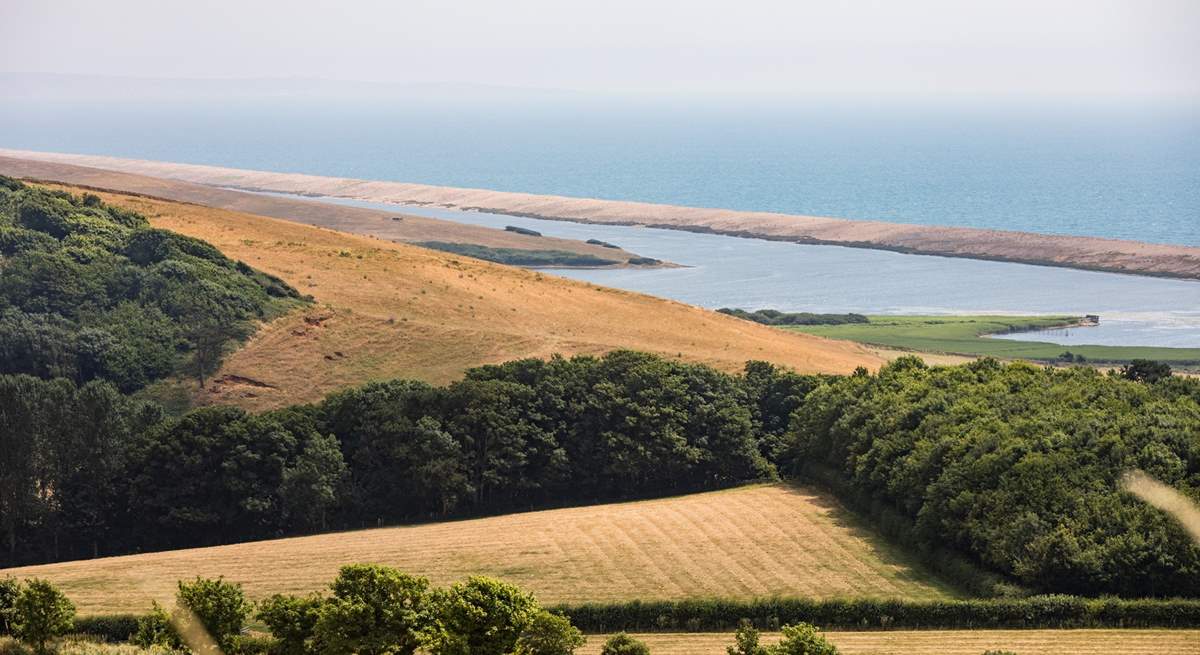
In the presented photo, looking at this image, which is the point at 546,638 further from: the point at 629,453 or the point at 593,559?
the point at 629,453

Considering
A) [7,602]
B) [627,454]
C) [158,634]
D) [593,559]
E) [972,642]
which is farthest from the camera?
[627,454]

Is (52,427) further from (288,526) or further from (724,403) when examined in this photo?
(724,403)

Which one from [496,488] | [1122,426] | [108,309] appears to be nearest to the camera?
[1122,426]

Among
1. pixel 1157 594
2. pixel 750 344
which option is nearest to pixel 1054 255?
pixel 750 344

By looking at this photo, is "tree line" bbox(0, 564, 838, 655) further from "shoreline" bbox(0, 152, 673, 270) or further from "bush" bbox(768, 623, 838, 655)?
"shoreline" bbox(0, 152, 673, 270)

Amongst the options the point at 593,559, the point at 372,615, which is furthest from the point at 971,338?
the point at 372,615

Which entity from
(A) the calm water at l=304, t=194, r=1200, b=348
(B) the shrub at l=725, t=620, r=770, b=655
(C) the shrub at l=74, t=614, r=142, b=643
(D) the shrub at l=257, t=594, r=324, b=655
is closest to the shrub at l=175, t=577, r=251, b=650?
(D) the shrub at l=257, t=594, r=324, b=655
